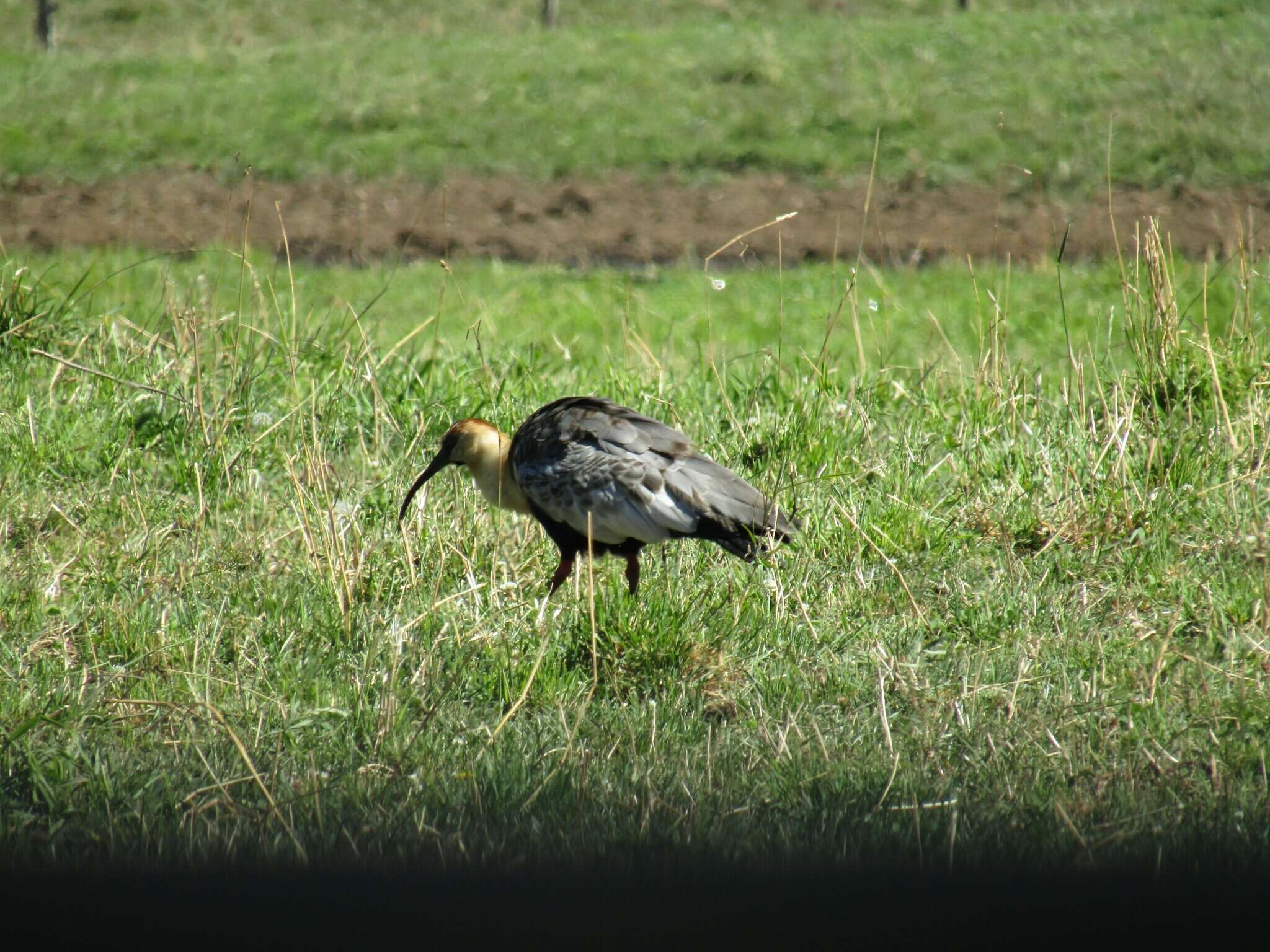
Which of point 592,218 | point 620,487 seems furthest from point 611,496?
point 592,218

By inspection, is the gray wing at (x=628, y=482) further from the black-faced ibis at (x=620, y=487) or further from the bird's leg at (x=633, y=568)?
the bird's leg at (x=633, y=568)

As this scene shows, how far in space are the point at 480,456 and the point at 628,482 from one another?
69 centimetres

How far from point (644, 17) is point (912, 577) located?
1836 cm

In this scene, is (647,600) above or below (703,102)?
below

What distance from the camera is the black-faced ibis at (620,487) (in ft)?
13.4

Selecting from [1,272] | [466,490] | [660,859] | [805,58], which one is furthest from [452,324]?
[805,58]

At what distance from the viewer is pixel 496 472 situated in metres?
4.62

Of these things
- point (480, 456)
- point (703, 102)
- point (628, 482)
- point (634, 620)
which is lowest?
point (634, 620)

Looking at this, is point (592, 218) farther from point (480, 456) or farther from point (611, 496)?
point (611, 496)

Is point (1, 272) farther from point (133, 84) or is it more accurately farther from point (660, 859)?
point (133, 84)

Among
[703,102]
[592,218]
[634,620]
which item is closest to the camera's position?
[634,620]

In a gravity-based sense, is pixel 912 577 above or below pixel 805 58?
below

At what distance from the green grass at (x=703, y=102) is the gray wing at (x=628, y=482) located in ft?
25.8

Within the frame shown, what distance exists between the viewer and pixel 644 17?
21.0 m
